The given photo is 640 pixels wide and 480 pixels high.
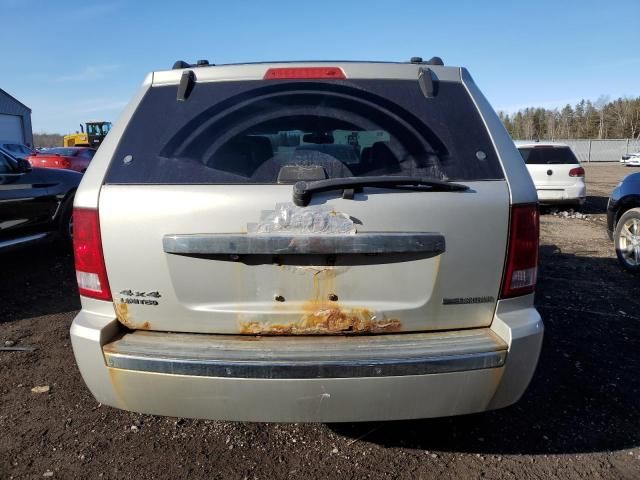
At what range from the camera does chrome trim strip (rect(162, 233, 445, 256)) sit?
79.1 inches

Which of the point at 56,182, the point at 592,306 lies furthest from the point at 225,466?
the point at 56,182

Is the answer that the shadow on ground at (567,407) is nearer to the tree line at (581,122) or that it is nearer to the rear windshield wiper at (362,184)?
the rear windshield wiper at (362,184)

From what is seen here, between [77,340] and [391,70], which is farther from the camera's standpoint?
[391,70]

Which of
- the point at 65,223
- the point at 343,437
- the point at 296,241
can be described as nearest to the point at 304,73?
the point at 296,241

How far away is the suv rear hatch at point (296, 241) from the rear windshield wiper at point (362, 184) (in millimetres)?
19

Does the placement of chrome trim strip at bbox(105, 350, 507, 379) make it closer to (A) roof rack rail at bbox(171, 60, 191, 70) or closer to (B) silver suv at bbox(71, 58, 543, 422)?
(B) silver suv at bbox(71, 58, 543, 422)

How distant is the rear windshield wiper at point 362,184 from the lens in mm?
2016

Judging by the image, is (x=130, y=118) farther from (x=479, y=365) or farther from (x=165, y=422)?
(x=479, y=365)

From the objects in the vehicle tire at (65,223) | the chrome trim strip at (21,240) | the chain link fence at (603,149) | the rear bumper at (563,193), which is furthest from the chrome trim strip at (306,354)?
the chain link fence at (603,149)

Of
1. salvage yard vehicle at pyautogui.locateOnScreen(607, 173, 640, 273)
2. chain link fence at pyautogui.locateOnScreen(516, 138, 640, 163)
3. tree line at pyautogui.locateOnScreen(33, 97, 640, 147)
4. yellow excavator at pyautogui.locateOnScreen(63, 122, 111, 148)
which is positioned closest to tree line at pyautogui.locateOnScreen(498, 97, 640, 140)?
tree line at pyautogui.locateOnScreen(33, 97, 640, 147)

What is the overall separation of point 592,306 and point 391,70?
3.66 metres

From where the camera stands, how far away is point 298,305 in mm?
2100

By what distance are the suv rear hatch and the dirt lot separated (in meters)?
0.84

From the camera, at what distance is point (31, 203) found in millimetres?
5871
